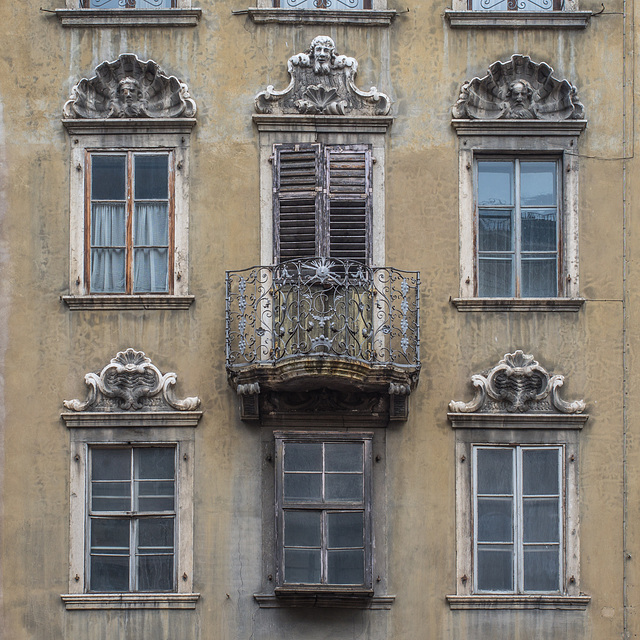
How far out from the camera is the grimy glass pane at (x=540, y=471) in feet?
49.0

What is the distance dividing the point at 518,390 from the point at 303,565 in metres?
3.09

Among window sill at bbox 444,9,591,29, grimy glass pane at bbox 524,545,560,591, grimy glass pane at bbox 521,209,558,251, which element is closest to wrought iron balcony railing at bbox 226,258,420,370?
grimy glass pane at bbox 521,209,558,251

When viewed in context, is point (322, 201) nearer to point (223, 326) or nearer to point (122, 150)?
point (223, 326)

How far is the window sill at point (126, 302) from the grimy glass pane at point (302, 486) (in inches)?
90.0

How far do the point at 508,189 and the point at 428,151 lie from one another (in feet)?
3.42

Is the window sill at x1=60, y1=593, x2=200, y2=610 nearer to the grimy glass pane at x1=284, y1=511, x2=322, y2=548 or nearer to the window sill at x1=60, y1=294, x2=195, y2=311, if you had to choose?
the grimy glass pane at x1=284, y1=511, x2=322, y2=548

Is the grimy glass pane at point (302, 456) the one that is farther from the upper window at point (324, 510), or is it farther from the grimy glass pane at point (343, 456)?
the grimy glass pane at point (343, 456)

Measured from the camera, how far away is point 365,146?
1547 cm

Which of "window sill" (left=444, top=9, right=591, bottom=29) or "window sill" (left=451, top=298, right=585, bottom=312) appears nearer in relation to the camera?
"window sill" (left=451, top=298, right=585, bottom=312)

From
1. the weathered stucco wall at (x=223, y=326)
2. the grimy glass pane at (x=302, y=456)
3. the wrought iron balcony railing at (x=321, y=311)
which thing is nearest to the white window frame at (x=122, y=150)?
the weathered stucco wall at (x=223, y=326)

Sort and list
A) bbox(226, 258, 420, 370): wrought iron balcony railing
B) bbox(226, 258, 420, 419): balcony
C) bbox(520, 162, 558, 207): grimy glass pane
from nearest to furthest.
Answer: bbox(226, 258, 420, 419): balcony, bbox(226, 258, 420, 370): wrought iron balcony railing, bbox(520, 162, 558, 207): grimy glass pane

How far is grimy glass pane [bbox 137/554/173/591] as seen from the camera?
583 inches

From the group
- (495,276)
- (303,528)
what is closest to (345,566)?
(303,528)

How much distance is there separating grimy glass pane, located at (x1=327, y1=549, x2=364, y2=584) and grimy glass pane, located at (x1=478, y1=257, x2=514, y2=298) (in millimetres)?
3343
